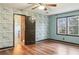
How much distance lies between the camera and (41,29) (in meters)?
3.04

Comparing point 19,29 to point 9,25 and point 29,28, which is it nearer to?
point 29,28

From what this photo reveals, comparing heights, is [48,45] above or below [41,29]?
below

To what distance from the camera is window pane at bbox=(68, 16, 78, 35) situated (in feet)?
9.82

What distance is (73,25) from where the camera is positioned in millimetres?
3064

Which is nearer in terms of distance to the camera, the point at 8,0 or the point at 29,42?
the point at 8,0

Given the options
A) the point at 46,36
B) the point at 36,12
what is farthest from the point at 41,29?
the point at 36,12

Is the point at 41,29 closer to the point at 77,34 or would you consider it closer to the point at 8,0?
the point at 77,34

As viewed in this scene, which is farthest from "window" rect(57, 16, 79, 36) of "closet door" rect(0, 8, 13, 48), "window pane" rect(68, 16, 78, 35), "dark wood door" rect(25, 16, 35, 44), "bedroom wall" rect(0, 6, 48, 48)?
"closet door" rect(0, 8, 13, 48)

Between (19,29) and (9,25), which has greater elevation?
(9,25)

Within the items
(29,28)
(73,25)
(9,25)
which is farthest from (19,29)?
(73,25)

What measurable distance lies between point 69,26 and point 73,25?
0.35 feet

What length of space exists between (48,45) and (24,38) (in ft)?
3.97
